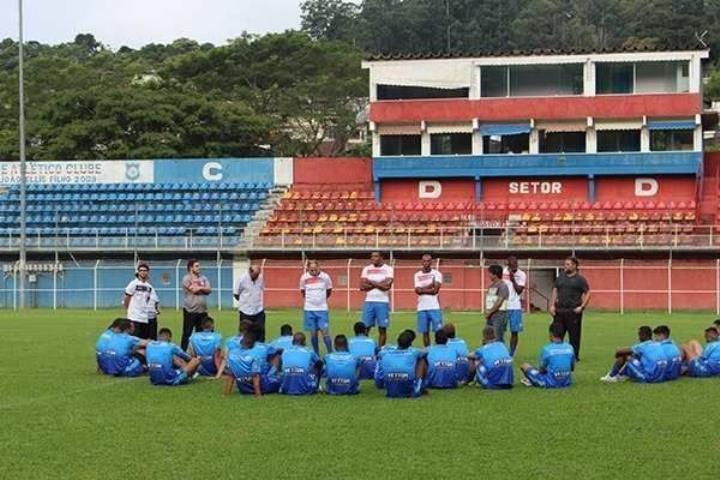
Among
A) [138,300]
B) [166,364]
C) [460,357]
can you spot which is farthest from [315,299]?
[460,357]

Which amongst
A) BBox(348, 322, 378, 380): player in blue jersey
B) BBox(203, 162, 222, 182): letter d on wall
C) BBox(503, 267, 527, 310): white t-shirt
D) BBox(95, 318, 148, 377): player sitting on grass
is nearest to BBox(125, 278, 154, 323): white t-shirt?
BBox(95, 318, 148, 377): player sitting on grass

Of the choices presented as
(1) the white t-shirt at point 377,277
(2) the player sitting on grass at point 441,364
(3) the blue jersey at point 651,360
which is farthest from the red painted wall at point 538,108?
(2) the player sitting on grass at point 441,364

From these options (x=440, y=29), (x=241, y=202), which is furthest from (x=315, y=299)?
(x=440, y=29)

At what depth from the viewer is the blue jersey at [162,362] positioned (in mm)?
15859

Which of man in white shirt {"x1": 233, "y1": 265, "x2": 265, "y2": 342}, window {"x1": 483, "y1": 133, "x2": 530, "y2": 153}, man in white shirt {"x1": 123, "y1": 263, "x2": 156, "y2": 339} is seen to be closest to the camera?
man in white shirt {"x1": 123, "y1": 263, "x2": 156, "y2": 339}

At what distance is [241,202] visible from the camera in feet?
165

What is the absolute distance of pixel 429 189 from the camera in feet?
167

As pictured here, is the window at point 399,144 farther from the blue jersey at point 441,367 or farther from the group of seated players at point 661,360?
the blue jersey at point 441,367

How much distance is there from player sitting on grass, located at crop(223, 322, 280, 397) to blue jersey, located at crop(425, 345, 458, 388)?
1892 mm

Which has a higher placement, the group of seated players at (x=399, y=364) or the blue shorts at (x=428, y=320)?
the blue shorts at (x=428, y=320)

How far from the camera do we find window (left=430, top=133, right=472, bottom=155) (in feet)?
169

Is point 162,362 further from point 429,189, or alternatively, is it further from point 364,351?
point 429,189

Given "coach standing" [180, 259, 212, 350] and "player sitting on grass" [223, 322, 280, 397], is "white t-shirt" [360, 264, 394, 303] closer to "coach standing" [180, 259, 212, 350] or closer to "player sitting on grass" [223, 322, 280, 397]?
"coach standing" [180, 259, 212, 350]

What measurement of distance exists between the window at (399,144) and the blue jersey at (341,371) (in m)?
37.5
